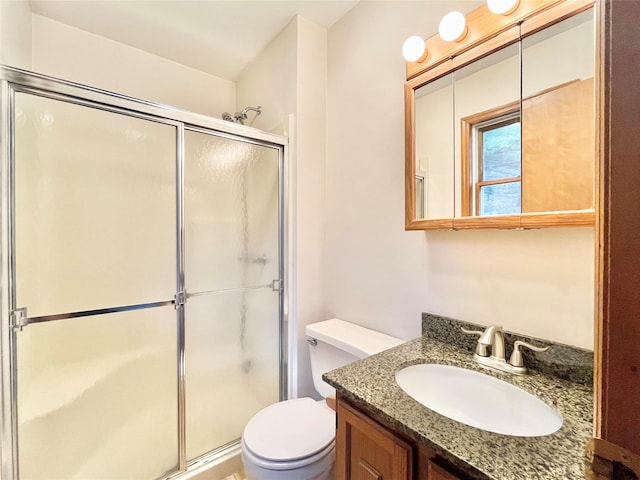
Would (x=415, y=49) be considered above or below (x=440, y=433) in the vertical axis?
above

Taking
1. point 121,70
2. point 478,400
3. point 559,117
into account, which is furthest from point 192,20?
point 478,400

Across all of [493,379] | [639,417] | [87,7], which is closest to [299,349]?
[493,379]

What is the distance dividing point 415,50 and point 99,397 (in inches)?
80.1

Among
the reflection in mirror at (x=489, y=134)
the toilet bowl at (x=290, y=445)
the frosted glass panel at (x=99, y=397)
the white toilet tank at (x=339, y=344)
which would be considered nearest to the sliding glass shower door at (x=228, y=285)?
the frosted glass panel at (x=99, y=397)

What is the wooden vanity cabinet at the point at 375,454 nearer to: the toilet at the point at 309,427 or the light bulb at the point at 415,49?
the toilet at the point at 309,427

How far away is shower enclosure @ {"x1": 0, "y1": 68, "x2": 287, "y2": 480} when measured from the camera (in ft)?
3.67

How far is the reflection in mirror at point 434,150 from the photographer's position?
1107 millimetres

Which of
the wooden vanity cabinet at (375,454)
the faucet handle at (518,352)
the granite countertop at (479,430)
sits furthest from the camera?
the faucet handle at (518,352)

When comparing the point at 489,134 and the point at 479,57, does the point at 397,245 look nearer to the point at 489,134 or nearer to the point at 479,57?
the point at 489,134

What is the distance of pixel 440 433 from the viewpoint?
0.61 metres

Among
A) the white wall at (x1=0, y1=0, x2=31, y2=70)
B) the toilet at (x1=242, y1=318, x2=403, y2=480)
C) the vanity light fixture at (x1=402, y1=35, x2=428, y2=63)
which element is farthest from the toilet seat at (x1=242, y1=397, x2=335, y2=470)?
the white wall at (x1=0, y1=0, x2=31, y2=70)

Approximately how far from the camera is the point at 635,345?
29cm

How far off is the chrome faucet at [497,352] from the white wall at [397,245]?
73 mm

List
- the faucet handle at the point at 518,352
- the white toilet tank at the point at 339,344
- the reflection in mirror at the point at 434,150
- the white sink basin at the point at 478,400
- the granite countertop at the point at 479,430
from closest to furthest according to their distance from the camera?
the granite countertop at the point at 479,430, the white sink basin at the point at 478,400, the faucet handle at the point at 518,352, the reflection in mirror at the point at 434,150, the white toilet tank at the point at 339,344
